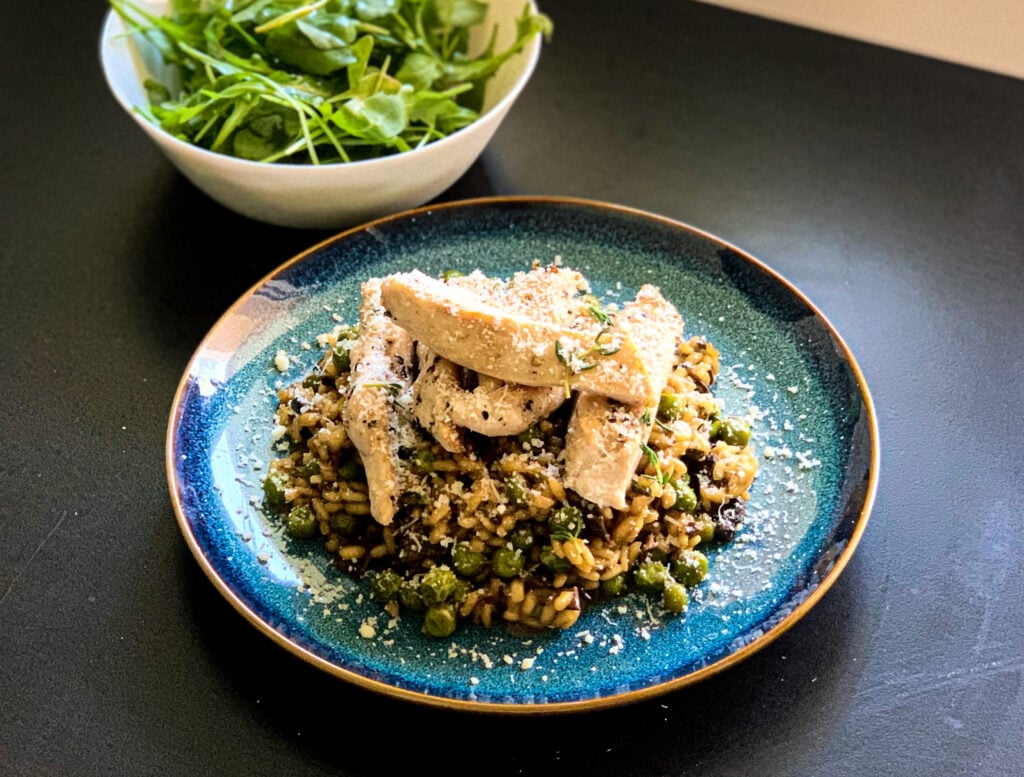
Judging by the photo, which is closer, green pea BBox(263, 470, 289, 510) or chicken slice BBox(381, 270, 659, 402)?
chicken slice BBox(381, 270, 659, 402)

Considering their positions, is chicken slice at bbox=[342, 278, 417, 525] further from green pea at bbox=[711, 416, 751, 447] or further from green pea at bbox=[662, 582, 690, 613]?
green pea at bbox=[711, 416, 751, 447]

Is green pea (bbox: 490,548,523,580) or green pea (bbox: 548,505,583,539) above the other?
green pea (bbox: 548,505,583,539)

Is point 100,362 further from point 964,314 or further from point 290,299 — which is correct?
point 964,314

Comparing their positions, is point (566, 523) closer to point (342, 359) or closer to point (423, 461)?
point (423, 461)

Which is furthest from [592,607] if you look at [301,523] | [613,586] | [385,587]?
[301,523]

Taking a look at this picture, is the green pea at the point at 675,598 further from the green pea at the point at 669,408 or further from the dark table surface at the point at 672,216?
the green pea at the point at 669,408

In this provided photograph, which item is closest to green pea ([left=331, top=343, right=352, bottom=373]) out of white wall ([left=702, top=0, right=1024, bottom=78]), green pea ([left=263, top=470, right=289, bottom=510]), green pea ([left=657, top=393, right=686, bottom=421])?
green pea ([left=263, top=470, right=289, bottom=510])
